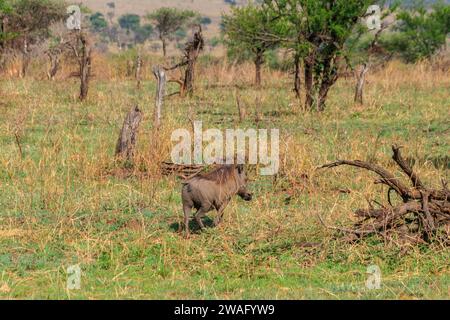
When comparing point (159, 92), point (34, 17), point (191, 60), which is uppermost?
point (34, 17)

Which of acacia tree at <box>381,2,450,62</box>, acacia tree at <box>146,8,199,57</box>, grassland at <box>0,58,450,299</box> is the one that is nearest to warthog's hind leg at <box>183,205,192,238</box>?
grassland at <box>0,58,450,299</box>

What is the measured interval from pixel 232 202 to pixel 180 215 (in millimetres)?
648

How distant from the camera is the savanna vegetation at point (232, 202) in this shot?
17.4 feet

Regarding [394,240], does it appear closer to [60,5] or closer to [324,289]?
[324,289]

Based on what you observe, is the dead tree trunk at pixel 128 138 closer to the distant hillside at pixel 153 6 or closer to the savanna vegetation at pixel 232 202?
the savanna vegetation at pixel 232 202

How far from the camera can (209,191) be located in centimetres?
631

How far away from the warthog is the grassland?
17cm

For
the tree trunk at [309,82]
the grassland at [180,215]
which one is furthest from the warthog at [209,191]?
the tree trunk at [309,82]

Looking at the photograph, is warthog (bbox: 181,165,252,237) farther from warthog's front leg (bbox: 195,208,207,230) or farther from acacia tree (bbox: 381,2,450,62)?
acacia tree (bbox: 381,2,450,62)

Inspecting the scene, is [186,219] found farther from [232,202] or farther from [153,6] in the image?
[153,6]

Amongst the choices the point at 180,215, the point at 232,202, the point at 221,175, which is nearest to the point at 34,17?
the point at 232,202

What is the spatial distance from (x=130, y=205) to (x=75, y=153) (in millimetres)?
2215

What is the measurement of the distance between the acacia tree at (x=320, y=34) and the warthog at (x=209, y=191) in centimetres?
705

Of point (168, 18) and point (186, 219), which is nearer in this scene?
point (186, 219)
